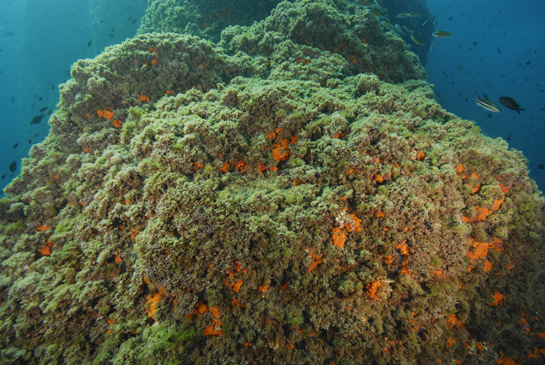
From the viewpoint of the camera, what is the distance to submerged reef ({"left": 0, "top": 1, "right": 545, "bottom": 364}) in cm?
314

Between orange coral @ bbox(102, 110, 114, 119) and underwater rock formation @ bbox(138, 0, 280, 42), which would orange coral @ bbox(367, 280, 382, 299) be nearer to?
orange coral @ bbox(102, 110, 114, 119)

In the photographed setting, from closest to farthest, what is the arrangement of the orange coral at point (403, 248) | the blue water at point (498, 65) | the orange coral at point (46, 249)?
the orange coral at point (403, 248) → the orange coral at point (46, 249) → the blue water at point (498, 65)

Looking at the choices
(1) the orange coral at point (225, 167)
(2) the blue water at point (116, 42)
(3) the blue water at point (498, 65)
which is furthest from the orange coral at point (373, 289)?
(3) the blue water at point (498, 65)

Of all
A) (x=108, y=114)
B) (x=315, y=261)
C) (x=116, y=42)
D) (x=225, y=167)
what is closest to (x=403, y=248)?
(x=315, y=261)

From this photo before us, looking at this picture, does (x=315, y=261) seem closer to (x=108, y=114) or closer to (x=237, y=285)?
(x=237, y=285)

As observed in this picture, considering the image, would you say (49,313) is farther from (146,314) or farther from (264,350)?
(264,350)

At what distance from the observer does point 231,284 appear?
3.20 m

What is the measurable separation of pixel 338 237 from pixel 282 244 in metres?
0.84

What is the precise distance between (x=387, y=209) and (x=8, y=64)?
3984 inches

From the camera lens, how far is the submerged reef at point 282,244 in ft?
10.3

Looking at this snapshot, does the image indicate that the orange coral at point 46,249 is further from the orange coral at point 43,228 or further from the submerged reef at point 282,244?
the orange coral at point 43,228

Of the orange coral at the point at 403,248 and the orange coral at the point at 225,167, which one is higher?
the orange coral at the point at 225,167

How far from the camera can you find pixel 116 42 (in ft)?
77.5

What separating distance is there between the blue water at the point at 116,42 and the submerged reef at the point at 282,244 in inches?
525
